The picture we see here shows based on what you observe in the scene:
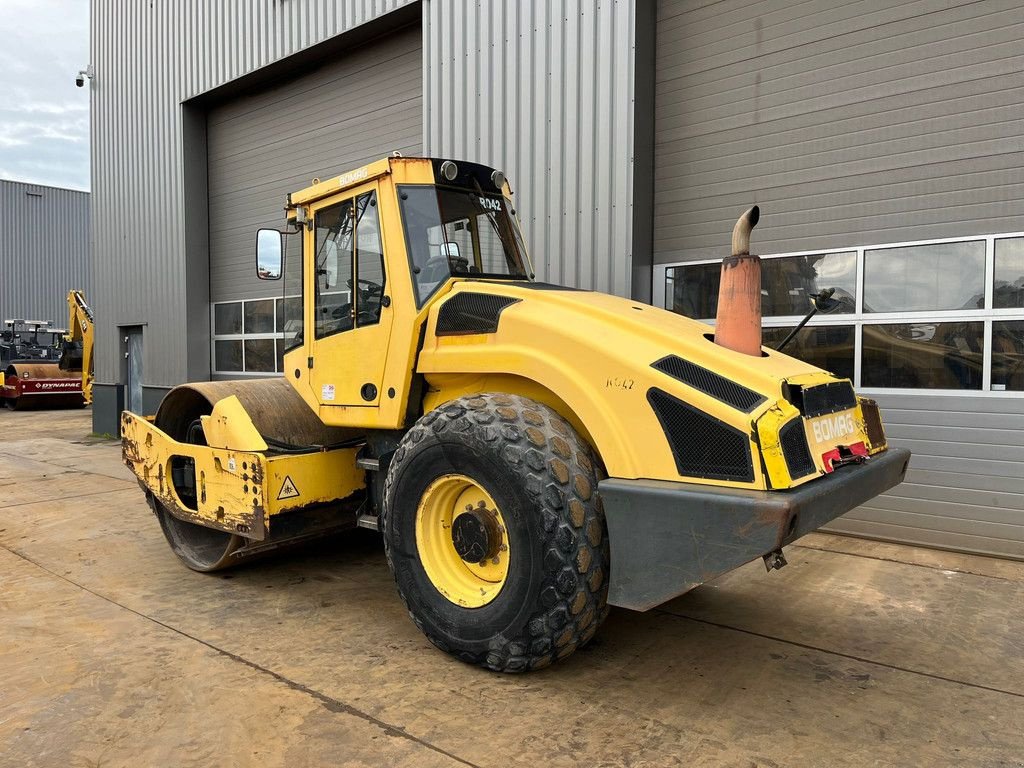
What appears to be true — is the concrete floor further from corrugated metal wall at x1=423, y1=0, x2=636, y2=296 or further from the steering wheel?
corrugated metal wall at x1=423, y1=0, x2=636, y2=296

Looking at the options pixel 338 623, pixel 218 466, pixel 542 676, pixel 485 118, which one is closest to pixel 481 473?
pixel 542 676

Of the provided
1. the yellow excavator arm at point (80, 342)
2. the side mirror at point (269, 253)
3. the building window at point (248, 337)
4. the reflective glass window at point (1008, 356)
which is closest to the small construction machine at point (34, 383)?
the yellow excavator arm at point (80, 342)

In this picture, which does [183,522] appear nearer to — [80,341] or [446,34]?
[446,34]

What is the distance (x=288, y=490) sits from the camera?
186 inches

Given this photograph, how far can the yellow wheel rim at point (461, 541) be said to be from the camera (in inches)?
145

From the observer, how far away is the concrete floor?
3.11 metres

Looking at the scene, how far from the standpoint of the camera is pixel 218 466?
16.2ft

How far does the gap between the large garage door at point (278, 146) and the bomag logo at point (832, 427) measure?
7750mm

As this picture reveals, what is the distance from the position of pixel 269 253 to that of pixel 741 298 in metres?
3.09

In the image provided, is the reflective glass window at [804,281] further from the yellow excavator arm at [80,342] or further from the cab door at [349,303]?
the yellow excavator arm at [80,342]

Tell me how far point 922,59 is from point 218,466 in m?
6.50

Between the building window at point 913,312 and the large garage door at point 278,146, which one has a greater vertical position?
the large garage door at point 278,146

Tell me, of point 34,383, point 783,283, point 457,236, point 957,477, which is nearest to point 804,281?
point 783,283

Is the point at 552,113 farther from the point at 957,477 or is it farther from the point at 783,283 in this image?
the point at 957,477
